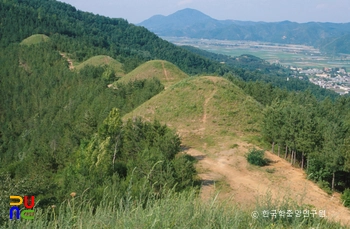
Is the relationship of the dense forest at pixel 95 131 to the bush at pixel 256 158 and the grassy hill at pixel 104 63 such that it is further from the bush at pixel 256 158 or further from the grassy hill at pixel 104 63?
the grassy hill at pixel 104 63

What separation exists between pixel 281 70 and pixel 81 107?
162129mm

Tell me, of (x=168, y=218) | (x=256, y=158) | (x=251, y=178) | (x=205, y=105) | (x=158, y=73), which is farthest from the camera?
(x=158, y=73)

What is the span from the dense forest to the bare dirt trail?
0.93m

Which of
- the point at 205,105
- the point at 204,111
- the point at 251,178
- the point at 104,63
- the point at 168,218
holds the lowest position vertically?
the point at 251,178

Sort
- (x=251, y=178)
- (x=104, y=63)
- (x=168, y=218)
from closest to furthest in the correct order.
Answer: (x=168, y=218) → (x=251, y=178) → (x=104, y=63)

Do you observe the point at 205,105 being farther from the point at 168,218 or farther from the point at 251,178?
the point at 168,218

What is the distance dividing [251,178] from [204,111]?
11039 mm

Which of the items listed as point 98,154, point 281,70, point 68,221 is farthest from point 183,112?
point 281,70

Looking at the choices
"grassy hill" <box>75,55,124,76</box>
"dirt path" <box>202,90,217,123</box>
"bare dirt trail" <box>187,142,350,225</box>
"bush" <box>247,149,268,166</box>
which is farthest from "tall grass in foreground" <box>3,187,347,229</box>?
"grassy hill" <box>75,55,124,76</box>

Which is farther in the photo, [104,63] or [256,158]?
[104,63]

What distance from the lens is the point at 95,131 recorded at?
23.0 metres

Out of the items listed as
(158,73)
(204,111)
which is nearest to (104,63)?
(158,73)

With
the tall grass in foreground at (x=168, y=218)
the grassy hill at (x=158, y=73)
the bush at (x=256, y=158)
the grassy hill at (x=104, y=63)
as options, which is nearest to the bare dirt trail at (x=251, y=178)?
the bush at (x=256, y=158)

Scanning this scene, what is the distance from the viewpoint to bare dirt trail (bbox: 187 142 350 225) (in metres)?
16.1
